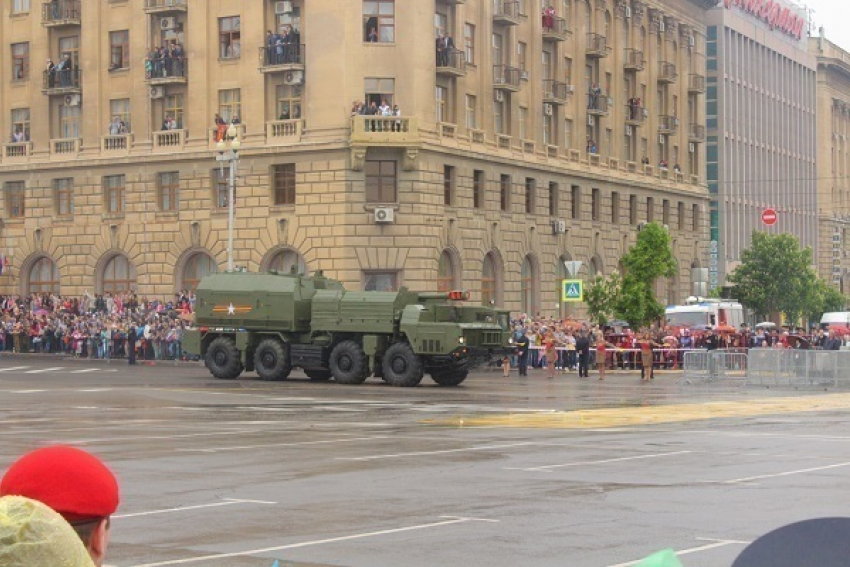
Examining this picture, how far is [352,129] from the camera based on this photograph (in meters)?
58.4

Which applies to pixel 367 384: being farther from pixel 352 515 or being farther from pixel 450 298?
pixel 352 515

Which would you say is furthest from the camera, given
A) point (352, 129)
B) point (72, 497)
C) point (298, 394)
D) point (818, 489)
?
point (352, 129)

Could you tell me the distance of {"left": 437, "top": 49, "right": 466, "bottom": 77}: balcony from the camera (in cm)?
6084

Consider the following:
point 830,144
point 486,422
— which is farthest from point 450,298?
point 830,144

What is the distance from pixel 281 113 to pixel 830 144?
2769 inches

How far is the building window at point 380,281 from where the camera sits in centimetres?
5947

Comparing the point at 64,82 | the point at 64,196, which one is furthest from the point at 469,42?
the point at 64,196

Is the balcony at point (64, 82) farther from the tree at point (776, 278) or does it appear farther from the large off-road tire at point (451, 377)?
the tree at point (776, 278)

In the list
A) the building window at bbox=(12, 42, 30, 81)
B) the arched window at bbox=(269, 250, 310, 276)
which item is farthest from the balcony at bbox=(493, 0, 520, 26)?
the building window at bbox=(12, 42, 30, 81)

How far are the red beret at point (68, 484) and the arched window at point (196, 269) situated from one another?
59.8 metres

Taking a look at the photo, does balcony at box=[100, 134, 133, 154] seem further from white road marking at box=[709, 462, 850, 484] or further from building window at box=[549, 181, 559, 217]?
white road marking at box=[709, 462, 850, 484]

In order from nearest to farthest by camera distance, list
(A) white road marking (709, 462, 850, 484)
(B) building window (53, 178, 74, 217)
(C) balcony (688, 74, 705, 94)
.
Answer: (A) white road marking (709, 462, 850, 484) → (B) building window (53, 178, 74, 217) → (C) balcony (688, 74, 705, 94)

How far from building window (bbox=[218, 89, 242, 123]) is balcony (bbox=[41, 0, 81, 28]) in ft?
25.1

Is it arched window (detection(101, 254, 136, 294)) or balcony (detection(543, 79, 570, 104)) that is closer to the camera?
arched window (detection(101, 254, 136, 294))
